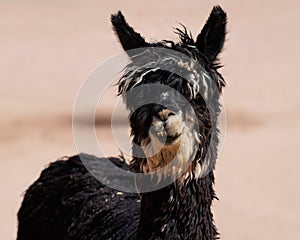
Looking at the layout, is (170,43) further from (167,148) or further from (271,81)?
(271,81)

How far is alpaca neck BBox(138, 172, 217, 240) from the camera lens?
15.2ft

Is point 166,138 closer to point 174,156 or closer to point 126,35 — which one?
point 174,156

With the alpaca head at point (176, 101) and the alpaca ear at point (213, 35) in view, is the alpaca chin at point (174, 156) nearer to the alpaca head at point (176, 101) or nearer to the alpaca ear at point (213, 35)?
the alpaca head at point (176, 101)

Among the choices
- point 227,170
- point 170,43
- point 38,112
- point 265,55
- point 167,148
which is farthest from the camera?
point 265,55

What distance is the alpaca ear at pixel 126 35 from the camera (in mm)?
5078

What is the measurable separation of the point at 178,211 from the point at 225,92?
8078 millimetres

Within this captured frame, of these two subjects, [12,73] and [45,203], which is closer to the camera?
[45,203]

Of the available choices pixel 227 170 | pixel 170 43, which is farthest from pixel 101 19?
pixel 170 43

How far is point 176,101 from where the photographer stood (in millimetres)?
4516

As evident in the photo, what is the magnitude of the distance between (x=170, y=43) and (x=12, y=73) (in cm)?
894

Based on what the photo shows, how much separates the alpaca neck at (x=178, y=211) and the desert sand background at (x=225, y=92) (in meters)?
3.87

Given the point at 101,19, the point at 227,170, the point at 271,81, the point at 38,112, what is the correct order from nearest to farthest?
the point at 227,170
the point at 38,112
the point at 271,81
the point at 101,19

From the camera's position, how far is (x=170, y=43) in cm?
489

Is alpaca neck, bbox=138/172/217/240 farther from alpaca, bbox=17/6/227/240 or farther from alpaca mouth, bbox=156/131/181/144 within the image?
alpaca mouth, bbox=156/131/181/144
